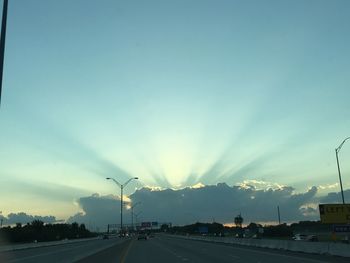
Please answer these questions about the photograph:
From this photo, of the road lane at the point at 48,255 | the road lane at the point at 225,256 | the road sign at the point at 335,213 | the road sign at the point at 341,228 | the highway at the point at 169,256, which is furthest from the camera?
the road sign at the point at 335,213

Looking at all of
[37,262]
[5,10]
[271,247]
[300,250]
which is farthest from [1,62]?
[271,247]

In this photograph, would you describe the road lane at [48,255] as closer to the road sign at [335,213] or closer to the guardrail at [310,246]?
the guardrail at [310,246]

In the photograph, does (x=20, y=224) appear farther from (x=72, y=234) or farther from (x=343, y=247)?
(x=343, y=247)

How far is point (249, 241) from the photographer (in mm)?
64500

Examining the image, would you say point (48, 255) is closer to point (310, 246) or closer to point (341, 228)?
point (310, 246)

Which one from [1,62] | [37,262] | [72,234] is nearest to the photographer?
[1,62]

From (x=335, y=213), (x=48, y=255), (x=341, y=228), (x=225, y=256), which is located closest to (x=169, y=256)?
(x=225, y=256)

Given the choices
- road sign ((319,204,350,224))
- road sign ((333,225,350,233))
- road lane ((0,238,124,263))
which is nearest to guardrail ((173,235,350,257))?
road sign ((333,225,350,233))

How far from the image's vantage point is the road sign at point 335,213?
60.8 m

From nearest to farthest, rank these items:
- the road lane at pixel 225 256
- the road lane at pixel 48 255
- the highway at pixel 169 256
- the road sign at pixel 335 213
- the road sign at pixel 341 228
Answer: the road lane at pixel 48 255
the highway at pixel 169 256
the road lane at pixel 225 256
the road sign at pixel 341 228
the road sign at pixel 335 213

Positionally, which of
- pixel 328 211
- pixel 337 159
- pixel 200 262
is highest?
pixel 337 159

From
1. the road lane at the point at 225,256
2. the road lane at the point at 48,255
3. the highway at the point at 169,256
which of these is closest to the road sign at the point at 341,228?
the highway at the point at 169,256

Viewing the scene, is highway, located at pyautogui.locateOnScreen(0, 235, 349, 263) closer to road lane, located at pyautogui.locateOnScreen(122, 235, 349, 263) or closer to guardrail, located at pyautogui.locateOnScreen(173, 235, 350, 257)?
road lane, located at pyautogui.locateOnScreen(122, 235, 349, 263)

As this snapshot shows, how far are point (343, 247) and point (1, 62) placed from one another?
25560 millimetres
